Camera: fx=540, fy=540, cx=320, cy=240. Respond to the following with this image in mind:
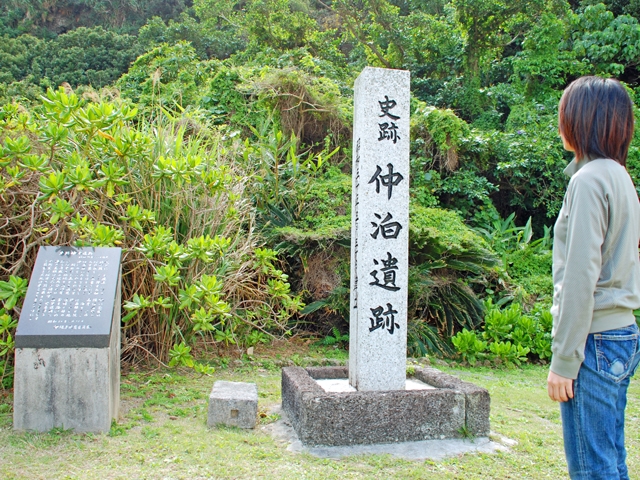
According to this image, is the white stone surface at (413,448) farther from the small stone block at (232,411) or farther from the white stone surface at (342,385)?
the white stone surface at (342,385)

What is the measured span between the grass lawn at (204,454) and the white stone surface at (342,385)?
46 cm

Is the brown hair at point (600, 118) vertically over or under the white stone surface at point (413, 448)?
over

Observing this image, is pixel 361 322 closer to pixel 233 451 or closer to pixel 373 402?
pixel 373 402

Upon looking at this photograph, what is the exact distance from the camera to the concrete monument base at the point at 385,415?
3166 mm

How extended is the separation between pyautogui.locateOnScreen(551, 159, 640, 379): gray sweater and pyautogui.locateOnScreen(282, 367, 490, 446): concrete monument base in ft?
5.63

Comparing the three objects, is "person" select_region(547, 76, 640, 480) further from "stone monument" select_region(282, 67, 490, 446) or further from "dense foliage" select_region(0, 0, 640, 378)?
"dense foliage" select_region(0, 0, 640, 378)

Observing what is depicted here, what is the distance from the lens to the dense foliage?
13.2 feet

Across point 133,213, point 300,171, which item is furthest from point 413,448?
point 300,171

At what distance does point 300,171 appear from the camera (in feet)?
23.9

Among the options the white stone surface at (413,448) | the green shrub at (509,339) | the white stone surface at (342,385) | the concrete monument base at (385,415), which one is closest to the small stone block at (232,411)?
the white stone surface at (413,448)

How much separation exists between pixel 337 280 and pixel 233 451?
135 inches

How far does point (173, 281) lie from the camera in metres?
3.87

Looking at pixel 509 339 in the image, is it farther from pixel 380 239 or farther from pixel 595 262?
pixel 595 262

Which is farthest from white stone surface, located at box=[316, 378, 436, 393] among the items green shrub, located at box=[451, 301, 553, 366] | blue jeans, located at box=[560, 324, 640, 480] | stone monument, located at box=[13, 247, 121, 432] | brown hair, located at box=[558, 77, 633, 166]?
brown hair, located at box=[558, 77, 633, 166]
